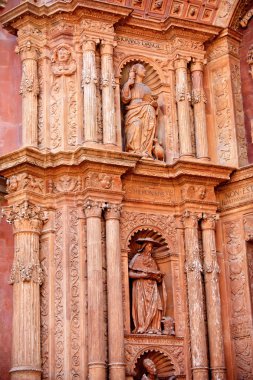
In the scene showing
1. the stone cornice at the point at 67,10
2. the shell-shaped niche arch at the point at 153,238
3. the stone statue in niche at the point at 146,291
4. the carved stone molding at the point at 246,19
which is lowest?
the stone statue in niche at the point at 146,291

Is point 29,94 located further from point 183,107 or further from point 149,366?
point 149,366

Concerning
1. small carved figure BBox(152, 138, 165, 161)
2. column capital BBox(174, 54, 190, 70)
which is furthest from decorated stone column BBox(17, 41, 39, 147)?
column capital BBox(174, 54, 190, 70)

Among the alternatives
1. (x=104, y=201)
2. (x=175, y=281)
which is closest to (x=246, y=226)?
(x=175, y=281)

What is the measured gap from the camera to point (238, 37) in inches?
688

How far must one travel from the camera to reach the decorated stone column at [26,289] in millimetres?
14344

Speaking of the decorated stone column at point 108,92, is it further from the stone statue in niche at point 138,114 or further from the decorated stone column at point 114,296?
the decorated stone column at point 114,296

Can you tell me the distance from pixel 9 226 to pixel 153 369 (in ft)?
10.9

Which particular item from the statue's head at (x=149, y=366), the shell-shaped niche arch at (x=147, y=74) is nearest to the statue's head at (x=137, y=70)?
the shell-shaped niche arch at (x=147, y=74)

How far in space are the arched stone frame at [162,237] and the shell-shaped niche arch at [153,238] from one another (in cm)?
2

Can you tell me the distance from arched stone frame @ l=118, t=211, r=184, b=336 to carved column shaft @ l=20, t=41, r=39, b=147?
2025 mm

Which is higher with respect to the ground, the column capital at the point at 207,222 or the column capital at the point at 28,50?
the column capital at the point at 28,50

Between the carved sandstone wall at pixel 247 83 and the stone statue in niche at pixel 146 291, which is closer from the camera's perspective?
the stone statue in niche at pixel 146 291

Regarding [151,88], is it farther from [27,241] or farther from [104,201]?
[27,241]

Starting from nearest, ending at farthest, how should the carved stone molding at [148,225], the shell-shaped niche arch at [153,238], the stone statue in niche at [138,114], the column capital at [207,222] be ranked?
the carved stone molding at [148,225] < the shell-shaped niche arch at [153,238] < the column capital at [207,222] < the stone statue in niche at [138,114]
